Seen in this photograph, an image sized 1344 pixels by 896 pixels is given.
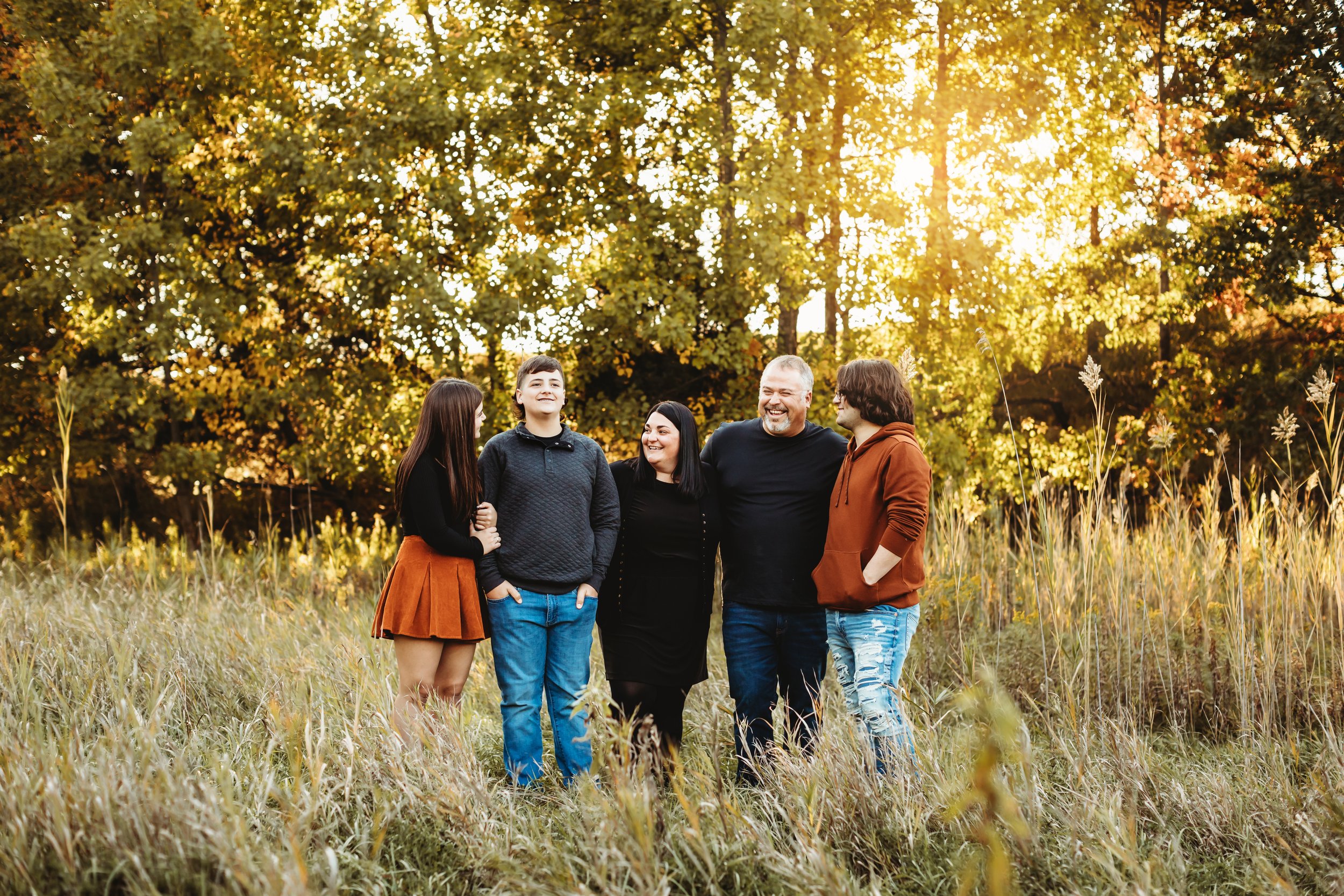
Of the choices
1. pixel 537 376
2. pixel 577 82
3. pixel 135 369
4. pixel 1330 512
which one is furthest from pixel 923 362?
pixel 135 369

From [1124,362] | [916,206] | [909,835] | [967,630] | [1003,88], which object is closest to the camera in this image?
[909,835]

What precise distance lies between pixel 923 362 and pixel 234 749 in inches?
298

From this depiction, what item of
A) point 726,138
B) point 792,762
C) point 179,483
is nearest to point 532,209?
point 726,138

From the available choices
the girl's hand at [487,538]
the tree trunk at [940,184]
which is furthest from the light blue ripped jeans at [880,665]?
the tree trunk at [940,184]

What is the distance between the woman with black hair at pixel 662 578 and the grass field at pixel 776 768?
0.28 m

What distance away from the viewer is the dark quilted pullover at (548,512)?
339 centimetres

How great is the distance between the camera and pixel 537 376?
3492 mm

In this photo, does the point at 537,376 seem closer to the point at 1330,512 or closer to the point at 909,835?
the point at 909,835

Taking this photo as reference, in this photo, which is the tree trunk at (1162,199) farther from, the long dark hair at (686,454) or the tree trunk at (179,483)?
the tree trunk at (179,483)

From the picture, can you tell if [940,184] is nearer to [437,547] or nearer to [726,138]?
[726,138]

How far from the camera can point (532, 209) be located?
9109 millimetres

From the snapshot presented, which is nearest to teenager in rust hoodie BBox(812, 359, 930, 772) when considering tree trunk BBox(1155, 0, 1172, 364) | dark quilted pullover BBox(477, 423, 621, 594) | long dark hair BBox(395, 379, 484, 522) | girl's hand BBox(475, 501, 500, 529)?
dark quilted pullover BBox(477, 423, 621, 594)

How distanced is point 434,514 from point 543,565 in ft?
1.35

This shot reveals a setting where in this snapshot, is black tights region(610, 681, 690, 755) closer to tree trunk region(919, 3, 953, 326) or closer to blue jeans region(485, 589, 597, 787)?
blue jeans region(485, 589, 597, 787)
